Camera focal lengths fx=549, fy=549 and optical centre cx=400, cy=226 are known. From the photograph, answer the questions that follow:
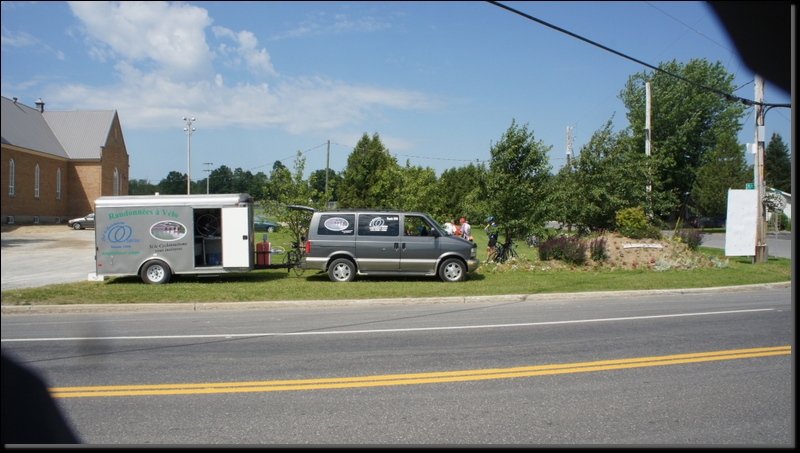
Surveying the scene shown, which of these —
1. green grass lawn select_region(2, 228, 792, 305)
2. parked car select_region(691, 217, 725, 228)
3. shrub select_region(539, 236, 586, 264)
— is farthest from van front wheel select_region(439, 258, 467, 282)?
parked car select_region(691, 217, 725, 228)

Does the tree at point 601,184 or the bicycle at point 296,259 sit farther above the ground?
the tree at point 601,184

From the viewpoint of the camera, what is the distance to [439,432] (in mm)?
4555

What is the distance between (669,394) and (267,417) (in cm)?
391

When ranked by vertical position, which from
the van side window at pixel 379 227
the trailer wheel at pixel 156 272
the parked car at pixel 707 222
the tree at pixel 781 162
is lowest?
the trailer wheel at pixel 156 272

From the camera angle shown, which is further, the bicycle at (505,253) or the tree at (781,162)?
the bicycle at (505,253)

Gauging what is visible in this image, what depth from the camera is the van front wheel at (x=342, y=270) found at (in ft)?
50.3

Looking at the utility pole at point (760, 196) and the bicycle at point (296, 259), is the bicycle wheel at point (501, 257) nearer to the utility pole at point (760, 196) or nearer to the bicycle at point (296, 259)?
the bicycle at point (296, 259)

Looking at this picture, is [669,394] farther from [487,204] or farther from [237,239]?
[487,204]

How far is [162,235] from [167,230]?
0.64 ft

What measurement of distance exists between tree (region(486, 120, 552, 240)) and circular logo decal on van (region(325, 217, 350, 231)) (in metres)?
5.63

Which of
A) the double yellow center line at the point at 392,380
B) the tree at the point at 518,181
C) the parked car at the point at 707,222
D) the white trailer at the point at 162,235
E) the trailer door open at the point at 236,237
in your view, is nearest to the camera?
the double yellow center line at the point at 392,380

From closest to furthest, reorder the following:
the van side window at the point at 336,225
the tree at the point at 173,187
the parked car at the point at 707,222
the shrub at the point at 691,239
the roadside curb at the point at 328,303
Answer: the roadside curb at the point at 328,303
the van side window at the point at 336,225
the tree at the point at 173,187
the shrub at the point at 691,239
the parked car at the point at 707,222

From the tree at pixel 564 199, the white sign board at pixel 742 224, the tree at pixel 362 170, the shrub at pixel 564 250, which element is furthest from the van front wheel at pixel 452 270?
the tree at pixel 362 170

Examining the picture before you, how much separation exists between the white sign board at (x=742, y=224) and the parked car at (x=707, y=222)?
129ft
